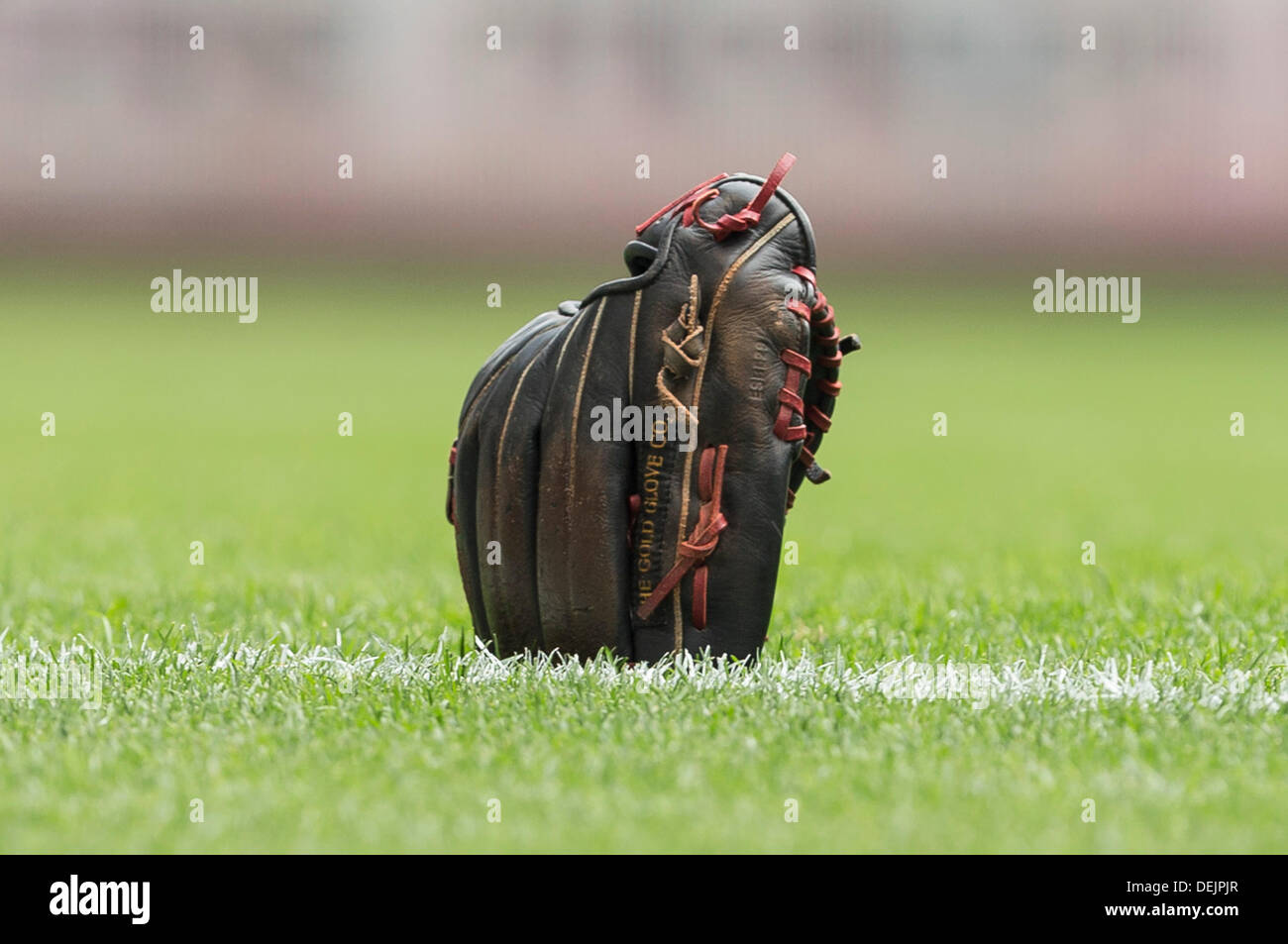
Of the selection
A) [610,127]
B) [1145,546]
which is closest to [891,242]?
[610,127]

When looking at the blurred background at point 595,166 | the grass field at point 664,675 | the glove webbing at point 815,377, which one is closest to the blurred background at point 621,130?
the blurred background at point 595,166

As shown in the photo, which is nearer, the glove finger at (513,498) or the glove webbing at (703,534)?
the glove webbing at (703,534)

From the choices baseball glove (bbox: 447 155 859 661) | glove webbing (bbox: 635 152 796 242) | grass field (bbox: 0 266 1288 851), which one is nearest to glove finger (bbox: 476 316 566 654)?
baseball glove (bbox: 447 155 859 661)

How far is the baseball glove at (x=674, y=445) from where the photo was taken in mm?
4207

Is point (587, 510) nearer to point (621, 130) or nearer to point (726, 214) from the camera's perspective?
point (726, 214)

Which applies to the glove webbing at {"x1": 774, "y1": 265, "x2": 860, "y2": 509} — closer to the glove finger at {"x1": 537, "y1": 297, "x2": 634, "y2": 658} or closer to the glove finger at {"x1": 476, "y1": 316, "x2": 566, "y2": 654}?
the glove finger at {"x1": 537, "y1": 297, "x2": 634, "y2": 658}

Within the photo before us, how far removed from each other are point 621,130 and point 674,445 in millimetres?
25476

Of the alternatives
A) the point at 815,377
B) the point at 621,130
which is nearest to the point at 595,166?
the point at 621,130

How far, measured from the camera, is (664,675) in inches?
163

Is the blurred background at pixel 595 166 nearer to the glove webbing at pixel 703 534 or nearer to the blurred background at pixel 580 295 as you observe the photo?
the blurred background at pixel 580 295

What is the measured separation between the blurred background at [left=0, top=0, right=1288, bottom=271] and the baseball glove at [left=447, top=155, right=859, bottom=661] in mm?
24238

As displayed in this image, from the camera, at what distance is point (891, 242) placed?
97.3 feet

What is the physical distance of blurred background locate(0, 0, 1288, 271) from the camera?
94.3 ft

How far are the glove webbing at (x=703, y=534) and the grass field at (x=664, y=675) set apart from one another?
0.22 metres
